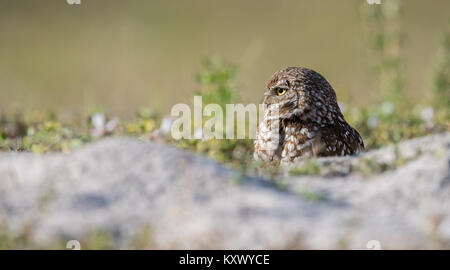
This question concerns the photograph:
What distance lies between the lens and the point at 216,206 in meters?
3.54

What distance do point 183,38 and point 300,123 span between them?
16924mm

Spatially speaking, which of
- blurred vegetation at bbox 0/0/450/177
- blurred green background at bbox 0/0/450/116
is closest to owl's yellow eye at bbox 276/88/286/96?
blurred vegetation at bbox 0/0/450/177

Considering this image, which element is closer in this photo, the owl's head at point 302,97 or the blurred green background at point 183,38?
the owl's head at point 302,97

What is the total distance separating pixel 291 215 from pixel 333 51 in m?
17.0

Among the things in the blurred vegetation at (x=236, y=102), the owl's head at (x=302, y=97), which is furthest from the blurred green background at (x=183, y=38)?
the owl's head at (x=302, y=97)

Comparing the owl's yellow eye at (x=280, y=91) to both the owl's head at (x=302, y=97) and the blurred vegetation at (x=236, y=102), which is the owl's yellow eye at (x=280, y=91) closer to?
the owl's head at (x=302, y=97)

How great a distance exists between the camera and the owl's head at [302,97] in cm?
561

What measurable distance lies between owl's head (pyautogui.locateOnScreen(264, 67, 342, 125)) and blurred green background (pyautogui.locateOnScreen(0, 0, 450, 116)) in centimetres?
856

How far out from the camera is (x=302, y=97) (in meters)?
5.63

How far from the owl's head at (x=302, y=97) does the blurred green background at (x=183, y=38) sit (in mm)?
8558

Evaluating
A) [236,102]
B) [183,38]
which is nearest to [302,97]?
[236,102]

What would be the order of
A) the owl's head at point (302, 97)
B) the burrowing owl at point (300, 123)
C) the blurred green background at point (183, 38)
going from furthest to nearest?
the blurred green background at point (183, 38) → the owl's head at point (302, 97) → the burrowing owl at point (300, 123)

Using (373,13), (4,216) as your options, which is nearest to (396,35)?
(373,13)

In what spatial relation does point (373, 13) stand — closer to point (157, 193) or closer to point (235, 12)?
point (157, 193)
